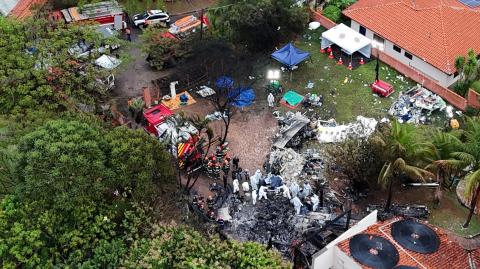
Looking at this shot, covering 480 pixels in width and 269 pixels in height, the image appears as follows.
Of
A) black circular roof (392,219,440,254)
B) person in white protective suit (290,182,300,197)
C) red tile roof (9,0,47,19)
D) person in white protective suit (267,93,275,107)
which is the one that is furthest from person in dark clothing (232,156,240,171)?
red tile roof (9,0,47,19)

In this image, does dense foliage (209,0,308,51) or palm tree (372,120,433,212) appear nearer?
palm tree (372,120,433,212)

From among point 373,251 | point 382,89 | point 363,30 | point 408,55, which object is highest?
point 363,30

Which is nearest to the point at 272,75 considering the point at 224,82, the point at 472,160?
the point at 224,82

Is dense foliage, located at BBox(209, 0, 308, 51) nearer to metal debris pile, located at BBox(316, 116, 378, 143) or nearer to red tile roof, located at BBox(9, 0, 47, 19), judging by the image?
metal debris pile, located at BBox(316, 116, 378, 143)

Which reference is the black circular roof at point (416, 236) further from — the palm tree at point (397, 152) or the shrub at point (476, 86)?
the shrub at point (476, 86)

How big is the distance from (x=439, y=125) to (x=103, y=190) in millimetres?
21491

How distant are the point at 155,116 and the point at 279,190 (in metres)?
9.49

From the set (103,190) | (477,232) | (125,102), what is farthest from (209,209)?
(477,232)

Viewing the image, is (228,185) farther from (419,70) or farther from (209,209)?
(419,70)

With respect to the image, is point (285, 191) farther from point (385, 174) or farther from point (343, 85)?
point (343, 85)

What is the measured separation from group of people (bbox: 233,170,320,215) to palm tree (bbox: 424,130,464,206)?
6.05m

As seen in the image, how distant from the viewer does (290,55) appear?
A: 143ft

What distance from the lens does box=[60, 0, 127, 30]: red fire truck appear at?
156ft

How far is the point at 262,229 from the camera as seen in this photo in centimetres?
3331
